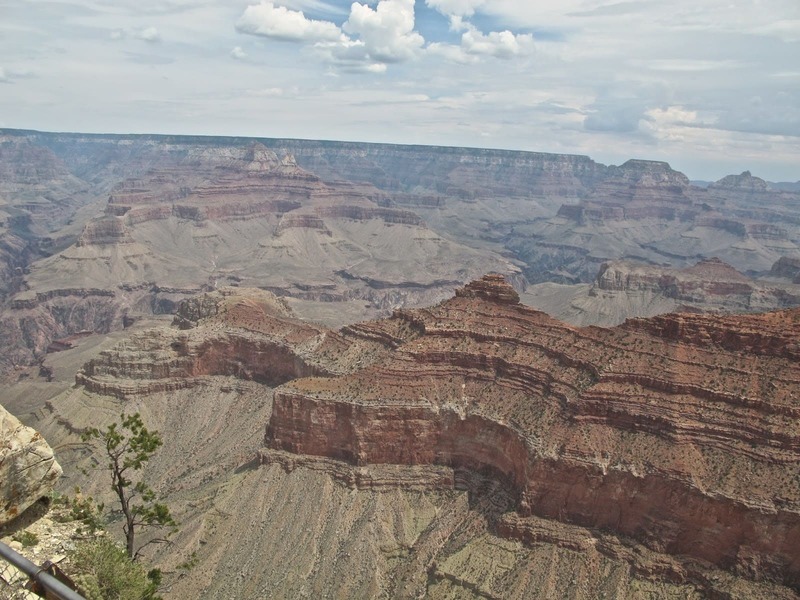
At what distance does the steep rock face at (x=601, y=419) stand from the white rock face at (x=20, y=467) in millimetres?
47818

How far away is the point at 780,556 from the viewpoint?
48875 millimetres

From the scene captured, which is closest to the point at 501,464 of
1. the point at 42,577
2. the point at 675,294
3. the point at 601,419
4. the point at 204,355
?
the point at 601,419

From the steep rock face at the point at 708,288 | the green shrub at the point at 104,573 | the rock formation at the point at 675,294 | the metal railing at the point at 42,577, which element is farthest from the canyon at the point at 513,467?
the rock formation at the point at 675,294

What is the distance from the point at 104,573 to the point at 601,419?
4720 centimetres

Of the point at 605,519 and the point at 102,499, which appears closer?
the point at 605,519

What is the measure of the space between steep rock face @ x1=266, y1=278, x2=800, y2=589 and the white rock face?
4782 cm

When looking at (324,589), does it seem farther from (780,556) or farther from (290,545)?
(780,556)

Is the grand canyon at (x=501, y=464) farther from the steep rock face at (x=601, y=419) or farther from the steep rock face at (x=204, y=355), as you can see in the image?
the steep rock face at (x=204, y=355)

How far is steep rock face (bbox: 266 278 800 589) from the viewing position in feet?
167

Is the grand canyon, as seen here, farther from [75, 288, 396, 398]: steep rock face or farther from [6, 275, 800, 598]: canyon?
[75, 288, 396, 398]: steep rock face

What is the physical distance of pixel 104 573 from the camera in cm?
1981

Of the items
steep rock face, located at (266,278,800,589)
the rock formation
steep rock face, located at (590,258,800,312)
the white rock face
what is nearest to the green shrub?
the white rock face

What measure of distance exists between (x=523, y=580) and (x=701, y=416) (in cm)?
2026

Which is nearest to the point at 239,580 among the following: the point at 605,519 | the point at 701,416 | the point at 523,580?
the point at 523,580
